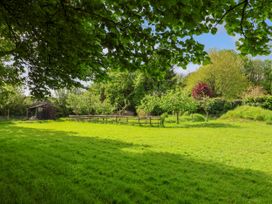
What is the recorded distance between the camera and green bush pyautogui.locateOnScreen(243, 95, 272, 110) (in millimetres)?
35375

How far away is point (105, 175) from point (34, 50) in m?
3.62

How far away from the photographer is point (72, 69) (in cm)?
789

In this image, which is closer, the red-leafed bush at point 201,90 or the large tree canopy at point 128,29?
the large tree canopy at point 128,29

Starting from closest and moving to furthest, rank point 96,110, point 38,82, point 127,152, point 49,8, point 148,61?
point 49,8 < point 148,61 < point 38,82 < point 127,152 < point 96,110

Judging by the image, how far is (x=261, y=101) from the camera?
36.5 m

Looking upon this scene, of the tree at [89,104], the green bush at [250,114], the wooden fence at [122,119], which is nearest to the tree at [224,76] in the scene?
the green bush at [250,114]

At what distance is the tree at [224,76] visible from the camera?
4897cm

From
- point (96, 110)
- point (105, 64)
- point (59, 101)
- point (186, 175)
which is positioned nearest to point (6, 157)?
point (105, 64)

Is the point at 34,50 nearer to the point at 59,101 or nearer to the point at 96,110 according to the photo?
the point at 96,110

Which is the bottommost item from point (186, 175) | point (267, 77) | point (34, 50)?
point (186, 175)

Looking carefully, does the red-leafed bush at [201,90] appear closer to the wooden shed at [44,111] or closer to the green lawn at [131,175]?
the wooden shed at [44,111]

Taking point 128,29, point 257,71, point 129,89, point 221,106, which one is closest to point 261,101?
point 221,106

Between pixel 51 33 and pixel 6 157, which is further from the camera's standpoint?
pixel 6 157

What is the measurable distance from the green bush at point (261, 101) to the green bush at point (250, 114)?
9.02 ft
